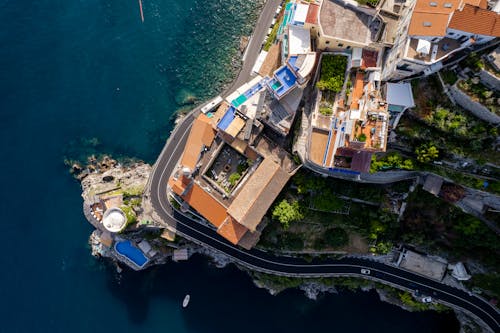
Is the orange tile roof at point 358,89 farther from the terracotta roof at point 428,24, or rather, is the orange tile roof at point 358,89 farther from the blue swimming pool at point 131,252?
the blue swimming pool at point 131,252

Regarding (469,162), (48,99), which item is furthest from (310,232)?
(48,99)

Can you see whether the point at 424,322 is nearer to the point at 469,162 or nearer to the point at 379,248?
the point at 379,248

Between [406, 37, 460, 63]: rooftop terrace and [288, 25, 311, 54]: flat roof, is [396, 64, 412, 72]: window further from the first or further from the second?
[288, 25, 311, 54]: flat roof

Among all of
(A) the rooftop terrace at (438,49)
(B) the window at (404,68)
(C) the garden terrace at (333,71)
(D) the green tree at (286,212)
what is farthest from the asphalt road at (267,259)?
(A) the rooftop terrace at (438,49)

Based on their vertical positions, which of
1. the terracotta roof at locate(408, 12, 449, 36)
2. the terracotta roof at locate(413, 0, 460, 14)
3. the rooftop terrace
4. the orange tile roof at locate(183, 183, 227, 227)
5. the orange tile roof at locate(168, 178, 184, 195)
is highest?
the terracotta roof at locate(413, 0, 460, 14)

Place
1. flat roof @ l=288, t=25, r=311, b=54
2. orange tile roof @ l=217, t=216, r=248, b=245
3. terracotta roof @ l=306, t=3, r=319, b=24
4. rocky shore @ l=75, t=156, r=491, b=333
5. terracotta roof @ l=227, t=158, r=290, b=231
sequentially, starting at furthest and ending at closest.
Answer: rocky shore @ l=75, t=156, r=491, b=333
orange tile roof @ l=217, t=216, r=248, b=245
terracotta roof @ l=227, t=158, r=290, b=231
flat roof @ l=288, t=25, r=311, b=54
terracotta roof @ l=306, t=3, r=319, b=24

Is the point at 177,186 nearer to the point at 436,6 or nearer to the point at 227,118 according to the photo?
the point at 227,118

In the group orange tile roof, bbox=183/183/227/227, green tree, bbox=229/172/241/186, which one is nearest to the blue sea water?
orange tile roof, bbox=183/183/227/227
